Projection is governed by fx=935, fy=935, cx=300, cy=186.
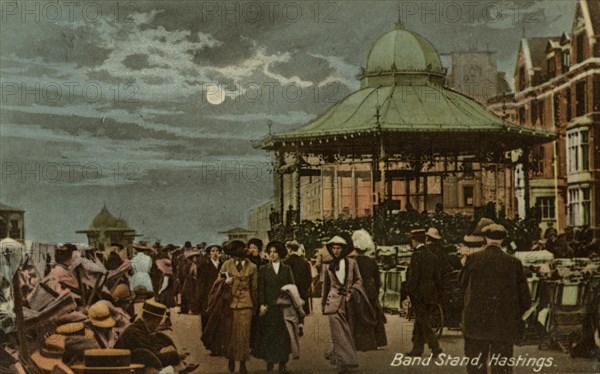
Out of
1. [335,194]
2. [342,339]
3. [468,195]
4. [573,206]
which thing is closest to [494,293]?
[342,339]

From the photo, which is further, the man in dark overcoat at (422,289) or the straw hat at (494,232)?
the man in dark overcoat at (422,289)

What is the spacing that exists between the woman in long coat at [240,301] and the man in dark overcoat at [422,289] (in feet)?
6.00

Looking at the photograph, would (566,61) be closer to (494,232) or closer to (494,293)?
(494,232)

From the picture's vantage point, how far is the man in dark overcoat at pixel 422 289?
10.6 meters

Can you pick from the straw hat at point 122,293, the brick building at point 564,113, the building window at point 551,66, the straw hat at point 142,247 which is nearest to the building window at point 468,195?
the brick building at point 564,113

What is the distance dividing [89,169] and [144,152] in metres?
0.68

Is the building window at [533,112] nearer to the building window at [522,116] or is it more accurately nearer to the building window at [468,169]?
the building window at [522,116]

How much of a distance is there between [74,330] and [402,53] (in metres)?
5.14

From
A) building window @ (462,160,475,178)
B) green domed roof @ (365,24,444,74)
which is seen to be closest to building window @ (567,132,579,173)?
building window @ (462,160,475,178)

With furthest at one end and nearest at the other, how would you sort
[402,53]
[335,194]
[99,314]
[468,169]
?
1. [468,169]
2. [335,194]
3. [402,53]
4. [99,314]

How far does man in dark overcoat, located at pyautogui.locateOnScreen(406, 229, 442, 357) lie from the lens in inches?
418

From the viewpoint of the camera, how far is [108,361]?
788 centimetres

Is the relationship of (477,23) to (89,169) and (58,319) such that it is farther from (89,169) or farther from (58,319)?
(58,319)

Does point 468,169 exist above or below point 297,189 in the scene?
above
